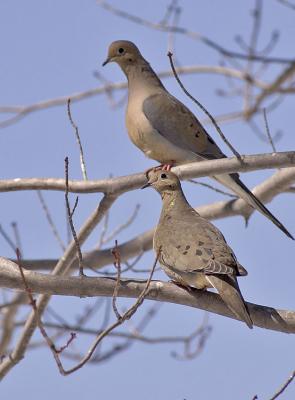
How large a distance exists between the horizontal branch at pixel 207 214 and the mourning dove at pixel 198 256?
1139 millimetres

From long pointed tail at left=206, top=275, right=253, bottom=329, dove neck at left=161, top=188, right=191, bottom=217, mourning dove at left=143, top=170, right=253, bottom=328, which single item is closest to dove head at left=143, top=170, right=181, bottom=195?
dove neck at left=161, top=188, right=191, bottom=217

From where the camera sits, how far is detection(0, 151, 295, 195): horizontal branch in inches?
177

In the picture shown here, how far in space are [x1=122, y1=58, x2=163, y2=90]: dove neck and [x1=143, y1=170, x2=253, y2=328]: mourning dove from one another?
5.48 feet

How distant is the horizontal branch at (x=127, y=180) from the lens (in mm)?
4484

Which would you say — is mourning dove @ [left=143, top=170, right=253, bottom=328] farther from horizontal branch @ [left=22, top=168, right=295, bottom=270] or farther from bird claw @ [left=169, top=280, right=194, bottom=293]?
horizontal branch @ [left=22, top=168, right=295, bottom=270]

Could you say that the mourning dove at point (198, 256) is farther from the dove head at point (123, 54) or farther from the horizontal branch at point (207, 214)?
the dove head at point (123, 54)

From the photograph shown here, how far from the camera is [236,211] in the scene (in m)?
5.86

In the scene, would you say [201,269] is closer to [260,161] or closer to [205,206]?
[260,161]

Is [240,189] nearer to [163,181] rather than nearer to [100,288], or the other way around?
[163,181]

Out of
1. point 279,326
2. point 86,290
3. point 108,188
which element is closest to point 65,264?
point 108,188

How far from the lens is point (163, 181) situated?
4.62 metres

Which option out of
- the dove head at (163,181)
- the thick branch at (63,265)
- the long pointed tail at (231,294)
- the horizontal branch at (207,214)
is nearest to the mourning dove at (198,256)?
the long pointed tail at (231,294)

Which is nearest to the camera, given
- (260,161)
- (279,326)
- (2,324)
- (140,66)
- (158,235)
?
(279,326)

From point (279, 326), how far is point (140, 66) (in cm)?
282
